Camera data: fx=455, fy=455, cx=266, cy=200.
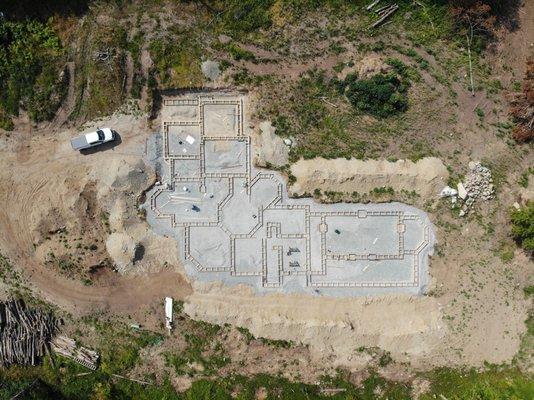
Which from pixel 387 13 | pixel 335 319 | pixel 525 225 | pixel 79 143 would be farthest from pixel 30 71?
pixel 525 225

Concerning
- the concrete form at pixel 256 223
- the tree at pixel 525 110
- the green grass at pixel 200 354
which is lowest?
the green grass at pixel 200 354

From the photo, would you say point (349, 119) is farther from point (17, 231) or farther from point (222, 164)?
point (17, 231)

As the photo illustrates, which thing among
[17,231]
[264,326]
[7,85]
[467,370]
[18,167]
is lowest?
[467,370]

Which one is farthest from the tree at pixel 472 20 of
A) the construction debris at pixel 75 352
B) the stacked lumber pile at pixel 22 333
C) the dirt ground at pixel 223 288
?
the stacked lumber pile at pixel 22 333

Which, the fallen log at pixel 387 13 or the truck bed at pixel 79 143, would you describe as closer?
the truck bed at pixel 79 143

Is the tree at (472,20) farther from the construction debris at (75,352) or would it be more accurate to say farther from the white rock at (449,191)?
the construction debris at (75,352)

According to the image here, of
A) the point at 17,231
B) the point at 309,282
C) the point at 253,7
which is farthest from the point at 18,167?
the point at 309,282

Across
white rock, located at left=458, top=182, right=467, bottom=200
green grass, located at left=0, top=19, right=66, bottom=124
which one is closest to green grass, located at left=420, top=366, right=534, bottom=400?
white rock, located at left=458, top=182, right=467, bottom=200
